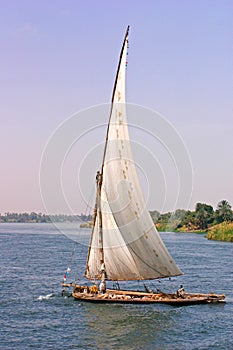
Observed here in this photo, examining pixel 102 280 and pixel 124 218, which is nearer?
pixel 102 280

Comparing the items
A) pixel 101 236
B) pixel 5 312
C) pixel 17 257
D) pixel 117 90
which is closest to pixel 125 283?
pixel 101 236

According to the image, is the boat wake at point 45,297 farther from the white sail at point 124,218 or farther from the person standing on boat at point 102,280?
the person standing on boat at point 102,280

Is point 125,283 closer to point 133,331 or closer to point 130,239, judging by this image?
point 130,239

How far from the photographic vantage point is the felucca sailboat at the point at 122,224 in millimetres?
50281

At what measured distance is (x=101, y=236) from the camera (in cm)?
5169

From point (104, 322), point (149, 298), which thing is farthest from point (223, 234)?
point (104, 322)

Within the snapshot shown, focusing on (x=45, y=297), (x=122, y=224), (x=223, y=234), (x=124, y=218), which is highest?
(x=223, y=234)

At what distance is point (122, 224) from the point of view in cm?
5116

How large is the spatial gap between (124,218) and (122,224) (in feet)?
2.03

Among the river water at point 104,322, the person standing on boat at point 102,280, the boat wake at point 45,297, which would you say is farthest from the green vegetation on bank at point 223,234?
the person standing on boat at point 102,280

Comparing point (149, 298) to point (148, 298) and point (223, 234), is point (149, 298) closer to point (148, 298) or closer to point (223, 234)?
point (148, 298)

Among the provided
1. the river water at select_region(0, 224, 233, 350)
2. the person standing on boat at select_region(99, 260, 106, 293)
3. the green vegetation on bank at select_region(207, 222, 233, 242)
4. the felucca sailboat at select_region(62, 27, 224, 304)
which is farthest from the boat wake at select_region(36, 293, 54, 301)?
the green vegetation on bank at select_region(207, 222, 233, 242)

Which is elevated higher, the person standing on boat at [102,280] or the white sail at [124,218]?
the white sail at [124,218]

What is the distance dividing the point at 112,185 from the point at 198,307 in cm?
1382
